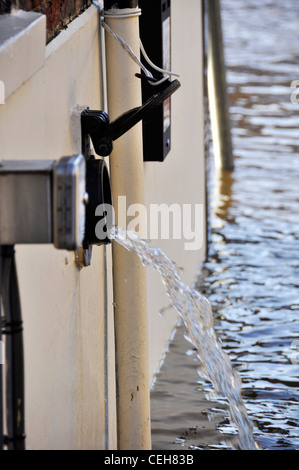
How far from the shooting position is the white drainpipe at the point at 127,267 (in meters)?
2.49

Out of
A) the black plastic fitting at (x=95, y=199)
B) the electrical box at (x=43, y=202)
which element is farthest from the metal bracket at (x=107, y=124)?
the electrical box at (x=43, y=202)

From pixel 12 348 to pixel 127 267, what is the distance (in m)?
1.17

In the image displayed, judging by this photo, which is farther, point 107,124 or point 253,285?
point 253,285

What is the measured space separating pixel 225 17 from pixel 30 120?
13.0 meters

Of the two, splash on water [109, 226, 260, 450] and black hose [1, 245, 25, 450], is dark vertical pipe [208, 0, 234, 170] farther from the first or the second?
black hose [1, 245, 25, 450]

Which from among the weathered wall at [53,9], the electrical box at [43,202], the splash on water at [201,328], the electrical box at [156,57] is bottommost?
the electrical box at [43,202]

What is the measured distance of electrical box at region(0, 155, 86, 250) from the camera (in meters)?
1.36

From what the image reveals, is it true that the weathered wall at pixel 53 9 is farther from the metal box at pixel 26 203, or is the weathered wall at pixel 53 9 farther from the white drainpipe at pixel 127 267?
the metal box at pixel 26 203

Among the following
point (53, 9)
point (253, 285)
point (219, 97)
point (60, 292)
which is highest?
point (219, 97)

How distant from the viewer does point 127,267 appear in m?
2.56

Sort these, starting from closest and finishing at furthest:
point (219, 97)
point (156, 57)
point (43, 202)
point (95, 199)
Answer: point (43, 202), point (95, 199), point (156, 57), point (219, 97)

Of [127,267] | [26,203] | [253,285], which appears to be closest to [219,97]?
[253,285]

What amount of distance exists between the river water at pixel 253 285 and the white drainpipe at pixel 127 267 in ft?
2.00

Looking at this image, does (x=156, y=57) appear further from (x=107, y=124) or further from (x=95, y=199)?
(x=95, y=199)
